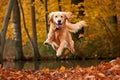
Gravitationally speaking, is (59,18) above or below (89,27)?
above

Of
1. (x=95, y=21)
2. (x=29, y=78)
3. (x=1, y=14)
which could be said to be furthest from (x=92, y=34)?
(x=29, y=78)

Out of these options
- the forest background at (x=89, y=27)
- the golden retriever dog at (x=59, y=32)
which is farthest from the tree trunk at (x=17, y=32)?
the golden retriever dog at (x=59, y=32)

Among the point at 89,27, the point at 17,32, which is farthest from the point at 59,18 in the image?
the point at 17,32

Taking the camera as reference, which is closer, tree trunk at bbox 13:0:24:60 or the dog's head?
the dog's head

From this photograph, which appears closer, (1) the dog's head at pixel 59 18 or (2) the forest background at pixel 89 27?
(1) the dog's head at pixel 59 18

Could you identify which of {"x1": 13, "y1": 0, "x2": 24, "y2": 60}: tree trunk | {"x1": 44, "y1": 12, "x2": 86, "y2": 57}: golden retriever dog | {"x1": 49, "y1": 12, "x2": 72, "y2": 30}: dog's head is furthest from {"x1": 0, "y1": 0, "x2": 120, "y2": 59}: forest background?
{"x1": 49, "y1": 12, "x2": 72, "y2": 30}: dog's head

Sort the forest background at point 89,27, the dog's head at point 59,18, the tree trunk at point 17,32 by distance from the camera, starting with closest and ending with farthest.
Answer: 1. the dog's head at point 59,18
2. the forest background at point 89,27
3. the tree trunk at point 17,32

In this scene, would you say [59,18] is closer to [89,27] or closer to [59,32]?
[59,32]

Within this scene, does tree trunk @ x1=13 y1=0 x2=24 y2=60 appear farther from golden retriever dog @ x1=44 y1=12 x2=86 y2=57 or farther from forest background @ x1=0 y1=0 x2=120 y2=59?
golden retriever dog @ x1=44 y1=12 x2=86 y2=57

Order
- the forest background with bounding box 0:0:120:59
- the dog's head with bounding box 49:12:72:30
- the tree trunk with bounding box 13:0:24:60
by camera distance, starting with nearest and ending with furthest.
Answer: the dog's head with bounding box 49:12:72:30 → the forest background with bounding box 0:0:120:59 → the tree trunk with bounding box 13:0:24:60

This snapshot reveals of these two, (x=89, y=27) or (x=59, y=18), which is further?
(x=89, y=27)

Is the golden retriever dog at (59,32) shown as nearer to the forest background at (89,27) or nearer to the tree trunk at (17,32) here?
the forest background at (89,27)

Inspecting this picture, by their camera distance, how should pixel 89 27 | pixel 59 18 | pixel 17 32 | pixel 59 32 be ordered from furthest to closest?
pixel 17 32 → pixel 89 27 → pixel 59 32 → pixel 59 18

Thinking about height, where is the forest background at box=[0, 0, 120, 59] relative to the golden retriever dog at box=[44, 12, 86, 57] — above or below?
below
